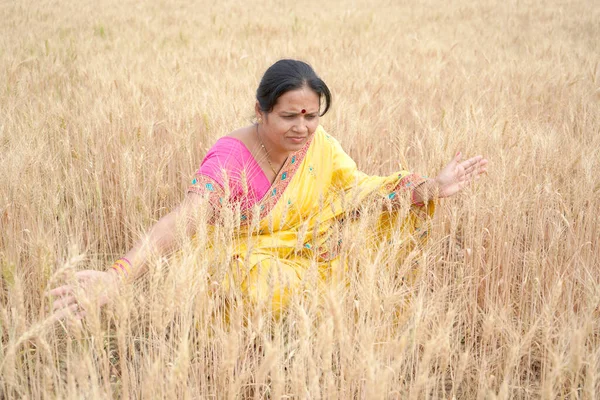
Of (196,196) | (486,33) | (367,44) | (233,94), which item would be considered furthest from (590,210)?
(486,33)

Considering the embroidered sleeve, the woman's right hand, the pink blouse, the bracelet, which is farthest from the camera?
the pink blouse

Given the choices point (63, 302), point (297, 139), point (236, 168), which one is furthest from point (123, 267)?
point (297, 139)

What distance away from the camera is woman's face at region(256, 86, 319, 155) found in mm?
1927

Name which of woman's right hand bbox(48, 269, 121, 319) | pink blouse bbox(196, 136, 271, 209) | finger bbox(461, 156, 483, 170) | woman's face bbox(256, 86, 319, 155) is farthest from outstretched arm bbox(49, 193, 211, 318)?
finger bbox(461, 156, 483, 170)

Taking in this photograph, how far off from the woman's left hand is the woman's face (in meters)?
0.50

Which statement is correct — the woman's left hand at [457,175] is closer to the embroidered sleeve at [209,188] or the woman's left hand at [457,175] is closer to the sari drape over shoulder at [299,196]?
the sari drape over shoulder at [299,196]

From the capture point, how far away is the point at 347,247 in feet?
5.15

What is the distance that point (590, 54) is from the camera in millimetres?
4770

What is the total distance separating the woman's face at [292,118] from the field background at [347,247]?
455 millimetres

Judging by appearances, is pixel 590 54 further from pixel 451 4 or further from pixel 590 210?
pixel 451 4

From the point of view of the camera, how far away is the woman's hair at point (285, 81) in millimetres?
1916

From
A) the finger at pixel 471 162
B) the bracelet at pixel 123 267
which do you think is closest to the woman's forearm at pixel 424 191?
the finger at pixel 471 162

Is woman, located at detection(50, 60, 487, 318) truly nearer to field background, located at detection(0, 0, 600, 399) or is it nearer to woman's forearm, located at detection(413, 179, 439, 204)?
woman's forearm, located at detection(413, 179, 439, 204)

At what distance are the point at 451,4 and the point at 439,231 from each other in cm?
848
